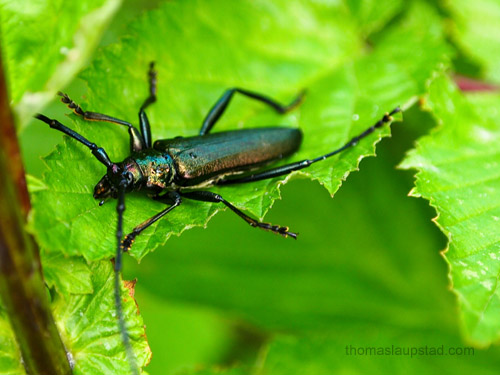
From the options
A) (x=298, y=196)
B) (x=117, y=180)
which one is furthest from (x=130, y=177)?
(x=298, y=196)

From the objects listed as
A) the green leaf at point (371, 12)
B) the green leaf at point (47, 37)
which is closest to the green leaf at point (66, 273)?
the green leaf at point (47, 37)

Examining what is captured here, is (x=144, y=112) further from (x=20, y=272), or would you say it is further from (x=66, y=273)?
(x=20, y=272)

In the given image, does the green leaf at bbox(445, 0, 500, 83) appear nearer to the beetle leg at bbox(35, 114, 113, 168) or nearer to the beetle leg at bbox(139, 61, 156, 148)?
the beetle leg at bbox(139, 61, 156, 148)

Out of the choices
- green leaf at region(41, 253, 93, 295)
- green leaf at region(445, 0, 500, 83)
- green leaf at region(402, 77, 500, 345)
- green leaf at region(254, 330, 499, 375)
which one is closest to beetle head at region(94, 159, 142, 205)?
green leaf at region(41, 253, 93, 295)

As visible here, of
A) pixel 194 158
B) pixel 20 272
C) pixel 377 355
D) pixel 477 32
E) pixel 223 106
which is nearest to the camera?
pixel 20 272

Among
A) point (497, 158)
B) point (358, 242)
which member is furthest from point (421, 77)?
point (358, 242)

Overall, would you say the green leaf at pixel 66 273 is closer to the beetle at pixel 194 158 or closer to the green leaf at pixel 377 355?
the beetle at pixel 194 158
